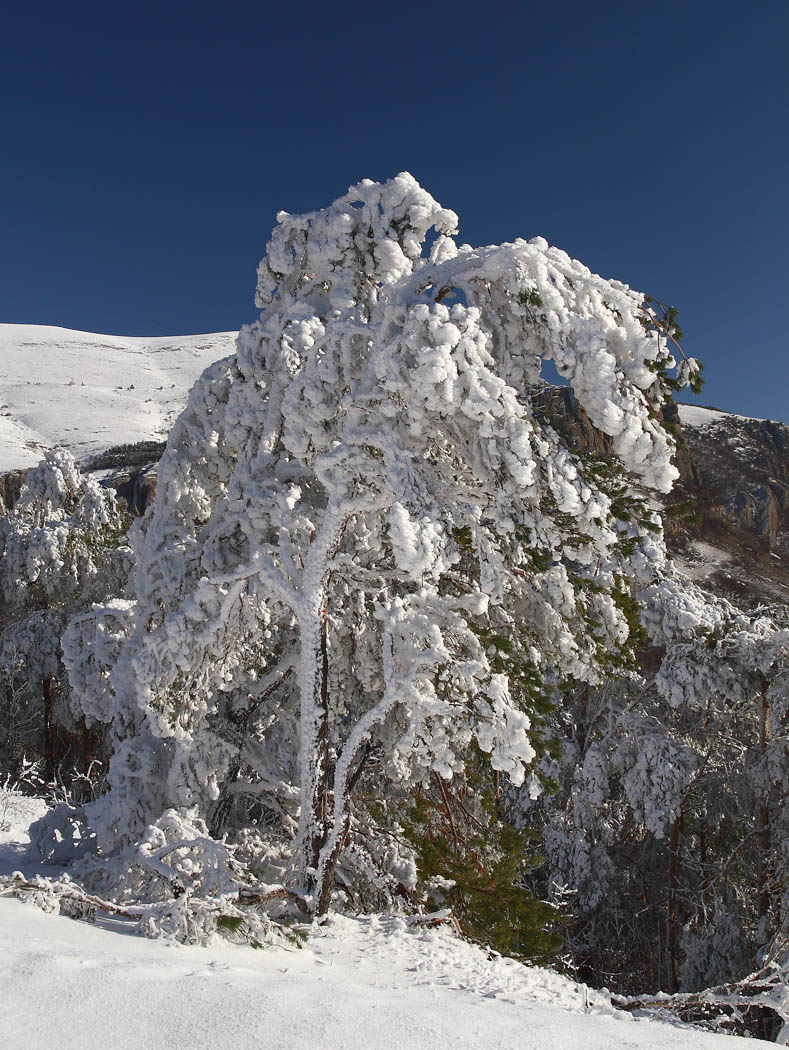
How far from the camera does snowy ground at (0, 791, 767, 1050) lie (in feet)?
6.81

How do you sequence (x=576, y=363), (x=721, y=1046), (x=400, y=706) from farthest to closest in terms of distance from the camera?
(x=400, y=706) → (x=576, y=363) → (x=721, y=1046)

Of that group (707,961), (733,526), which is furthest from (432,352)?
(733,526)

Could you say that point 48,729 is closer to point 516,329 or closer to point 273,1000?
point 273,1000

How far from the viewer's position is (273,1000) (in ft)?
7.94

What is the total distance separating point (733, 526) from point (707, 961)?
38.1 meters

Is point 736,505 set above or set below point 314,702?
above

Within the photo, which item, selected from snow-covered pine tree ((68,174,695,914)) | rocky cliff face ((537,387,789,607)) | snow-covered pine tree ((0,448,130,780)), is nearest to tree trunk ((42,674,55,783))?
snow-covered pine tree ((0,448,130,780))

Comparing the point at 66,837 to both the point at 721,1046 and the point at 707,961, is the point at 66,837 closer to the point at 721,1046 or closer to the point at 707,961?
the point at 721,1046

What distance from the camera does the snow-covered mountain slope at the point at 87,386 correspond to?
179ft

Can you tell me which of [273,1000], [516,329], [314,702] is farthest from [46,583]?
[273,1000]

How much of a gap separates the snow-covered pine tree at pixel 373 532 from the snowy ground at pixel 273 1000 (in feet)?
3.31

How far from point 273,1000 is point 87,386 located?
257ft

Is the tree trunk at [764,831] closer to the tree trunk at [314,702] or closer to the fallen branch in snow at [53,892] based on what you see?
the tree trunk at [314,702]

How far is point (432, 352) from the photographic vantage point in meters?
3.56
